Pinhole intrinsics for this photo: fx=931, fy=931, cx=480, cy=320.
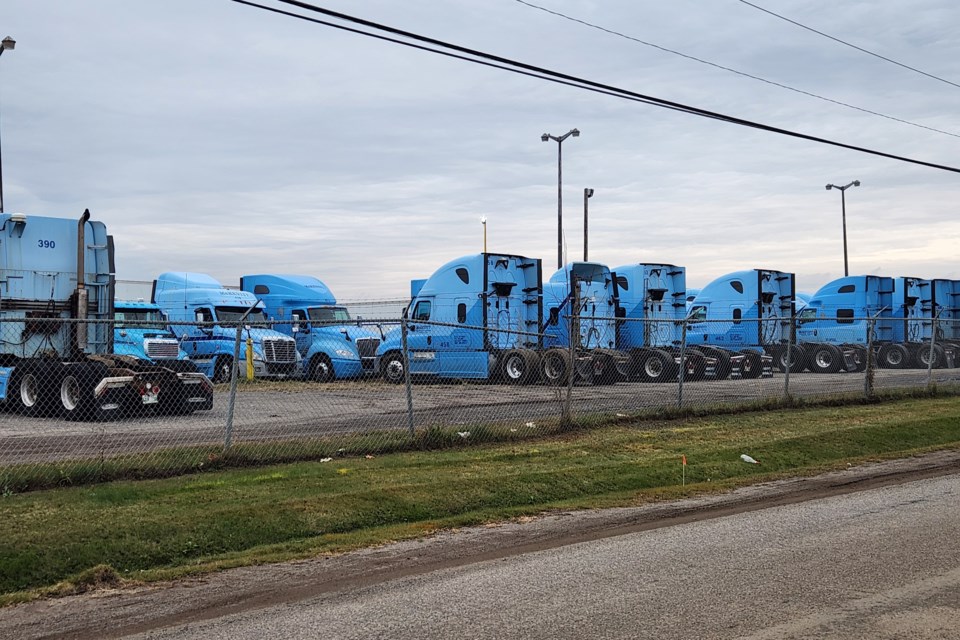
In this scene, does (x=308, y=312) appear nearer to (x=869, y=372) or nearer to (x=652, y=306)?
(x=652, y=306)

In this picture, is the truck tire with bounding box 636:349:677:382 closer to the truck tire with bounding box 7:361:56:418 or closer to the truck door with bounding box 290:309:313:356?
the truck door with bounding box 290:309:313:356

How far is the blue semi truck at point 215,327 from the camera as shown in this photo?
83.7ft

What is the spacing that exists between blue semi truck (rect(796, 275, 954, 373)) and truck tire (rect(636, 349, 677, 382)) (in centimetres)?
955

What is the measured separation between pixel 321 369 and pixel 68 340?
5.37 meters

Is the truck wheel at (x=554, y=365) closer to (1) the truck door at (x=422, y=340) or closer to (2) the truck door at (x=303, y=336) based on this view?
(1) the truck door at (x=422, y=340)

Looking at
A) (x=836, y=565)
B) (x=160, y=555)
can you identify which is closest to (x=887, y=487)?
(x=836, y=565)

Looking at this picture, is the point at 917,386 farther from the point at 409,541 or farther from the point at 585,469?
the point at 409,541

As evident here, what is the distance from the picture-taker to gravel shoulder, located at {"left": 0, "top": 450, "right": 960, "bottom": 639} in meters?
5.76

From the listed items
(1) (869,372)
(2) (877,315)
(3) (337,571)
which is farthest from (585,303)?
(3) (337,571)

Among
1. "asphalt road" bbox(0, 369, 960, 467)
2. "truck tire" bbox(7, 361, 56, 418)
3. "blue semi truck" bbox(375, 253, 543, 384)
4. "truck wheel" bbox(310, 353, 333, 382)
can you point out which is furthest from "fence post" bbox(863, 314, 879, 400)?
"truck tire" bbox(7, 361, 56, 418)

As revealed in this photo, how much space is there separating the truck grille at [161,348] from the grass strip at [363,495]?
1290cm

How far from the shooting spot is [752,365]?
2948cm

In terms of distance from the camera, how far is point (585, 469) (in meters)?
11.1

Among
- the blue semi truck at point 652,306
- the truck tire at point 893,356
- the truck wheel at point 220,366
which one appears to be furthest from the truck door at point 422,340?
the truck tire at point 893,356
